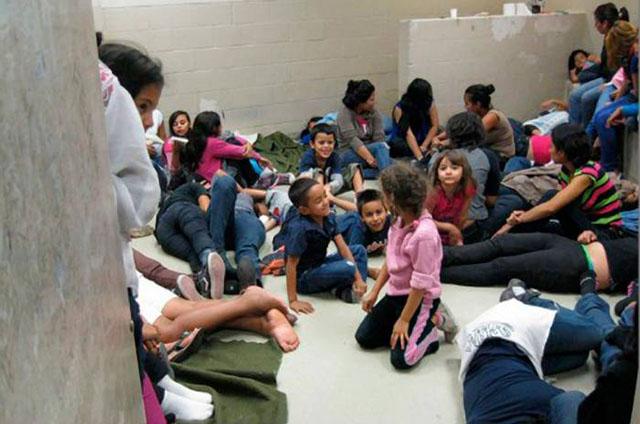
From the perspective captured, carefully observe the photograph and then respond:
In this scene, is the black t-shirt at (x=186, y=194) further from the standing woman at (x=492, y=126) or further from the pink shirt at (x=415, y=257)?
the standing woman at (x=492, y=126)

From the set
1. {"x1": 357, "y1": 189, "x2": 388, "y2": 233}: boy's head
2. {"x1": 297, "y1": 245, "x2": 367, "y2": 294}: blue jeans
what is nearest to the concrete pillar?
{"x1": 297, "y1": 245, "x2": 367, "y2": 294}: blue jeans

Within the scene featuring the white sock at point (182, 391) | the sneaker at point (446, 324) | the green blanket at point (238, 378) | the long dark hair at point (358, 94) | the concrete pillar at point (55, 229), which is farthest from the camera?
the long dark hair at point (358, 94)

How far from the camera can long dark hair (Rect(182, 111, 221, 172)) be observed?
4.71 meters

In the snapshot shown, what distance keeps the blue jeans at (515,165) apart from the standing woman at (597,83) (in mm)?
977

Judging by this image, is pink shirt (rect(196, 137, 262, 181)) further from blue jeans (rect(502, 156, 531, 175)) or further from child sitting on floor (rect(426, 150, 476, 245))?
blue jeans (rect(502, 156, 531, 175))

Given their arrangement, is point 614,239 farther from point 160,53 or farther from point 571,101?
point 160,53

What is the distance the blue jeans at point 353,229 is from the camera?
402 centimetres

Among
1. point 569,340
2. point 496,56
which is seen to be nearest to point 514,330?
point 569,340

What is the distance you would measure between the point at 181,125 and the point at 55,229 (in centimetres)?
470

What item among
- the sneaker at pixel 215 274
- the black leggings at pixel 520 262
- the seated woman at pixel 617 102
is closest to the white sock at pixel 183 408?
the sneaker at pixel 215 274

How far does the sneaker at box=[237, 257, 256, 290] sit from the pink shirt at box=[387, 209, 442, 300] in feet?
2.87

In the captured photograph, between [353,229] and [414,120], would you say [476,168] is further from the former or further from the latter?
[414,120]

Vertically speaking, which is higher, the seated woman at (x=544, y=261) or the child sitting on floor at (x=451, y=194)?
the child sitting on floor at (x=451, y=194)

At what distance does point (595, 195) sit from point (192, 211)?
214 centimetres
